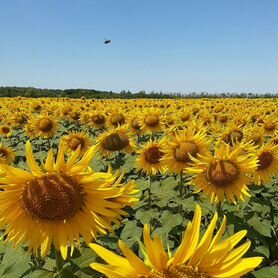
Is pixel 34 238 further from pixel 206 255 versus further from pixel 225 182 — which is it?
pixel 225 182

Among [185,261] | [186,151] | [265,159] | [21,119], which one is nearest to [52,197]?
[185,261]

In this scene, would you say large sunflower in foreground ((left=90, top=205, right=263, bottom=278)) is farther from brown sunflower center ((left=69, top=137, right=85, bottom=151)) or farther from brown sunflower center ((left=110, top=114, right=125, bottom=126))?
brown sunflower center ((left=110, top=114, right=125, bottom=126))

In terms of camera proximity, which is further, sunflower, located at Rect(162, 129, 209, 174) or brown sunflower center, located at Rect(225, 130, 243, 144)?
brown sunflower center, located at Rect(225, 130, 243, 144)

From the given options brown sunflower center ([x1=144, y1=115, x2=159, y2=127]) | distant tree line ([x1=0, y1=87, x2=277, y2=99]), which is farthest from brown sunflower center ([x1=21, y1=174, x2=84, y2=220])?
distant tree line ([x1=0, y1=87, x2=277, y2=99])

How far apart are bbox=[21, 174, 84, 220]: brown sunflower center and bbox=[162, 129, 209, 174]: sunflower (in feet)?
8.33

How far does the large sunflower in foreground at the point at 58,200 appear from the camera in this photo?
2.26 m

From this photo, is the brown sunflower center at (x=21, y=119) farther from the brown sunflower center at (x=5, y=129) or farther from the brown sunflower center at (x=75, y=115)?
the brown sunflower center at (x=75, y=115)

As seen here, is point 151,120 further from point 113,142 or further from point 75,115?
point 75,115

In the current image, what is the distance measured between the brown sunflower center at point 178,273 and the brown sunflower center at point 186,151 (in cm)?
336

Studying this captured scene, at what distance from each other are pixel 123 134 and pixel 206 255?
4.85 m

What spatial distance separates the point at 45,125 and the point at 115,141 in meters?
3.21

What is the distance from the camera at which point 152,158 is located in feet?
18.0

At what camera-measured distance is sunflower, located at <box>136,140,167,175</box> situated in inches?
214

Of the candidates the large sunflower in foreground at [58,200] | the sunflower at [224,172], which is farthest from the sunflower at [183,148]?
the large sunflower in foreground at [58,200]
